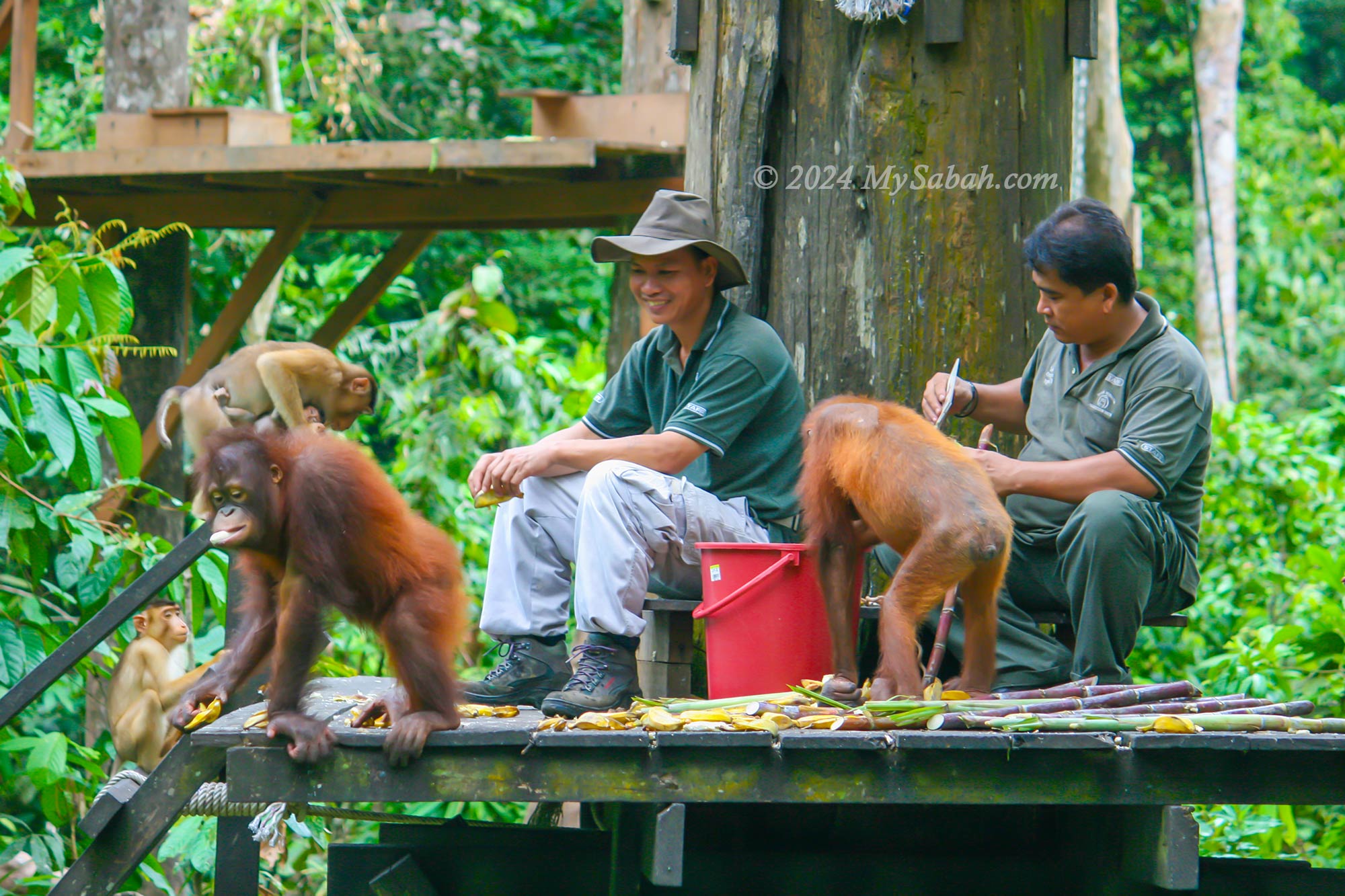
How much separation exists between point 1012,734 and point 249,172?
4175 mm

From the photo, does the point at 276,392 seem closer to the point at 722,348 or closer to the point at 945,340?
the point at 722,348

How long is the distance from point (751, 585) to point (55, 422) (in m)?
2.18

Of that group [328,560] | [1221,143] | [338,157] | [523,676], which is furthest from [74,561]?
[1221,143]

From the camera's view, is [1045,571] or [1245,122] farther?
[1245,122]

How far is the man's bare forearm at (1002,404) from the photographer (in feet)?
12.8

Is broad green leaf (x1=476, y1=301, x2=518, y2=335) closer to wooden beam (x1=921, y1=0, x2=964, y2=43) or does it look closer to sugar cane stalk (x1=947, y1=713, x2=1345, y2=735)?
wooden beam (x1=921, y1=0, x2=964, y2=43)

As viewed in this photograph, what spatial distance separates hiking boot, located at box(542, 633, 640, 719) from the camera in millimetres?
3273

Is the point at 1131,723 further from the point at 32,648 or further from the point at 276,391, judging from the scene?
the point at 276,391

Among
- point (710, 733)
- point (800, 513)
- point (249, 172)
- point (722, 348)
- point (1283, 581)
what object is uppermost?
point (249, 172)

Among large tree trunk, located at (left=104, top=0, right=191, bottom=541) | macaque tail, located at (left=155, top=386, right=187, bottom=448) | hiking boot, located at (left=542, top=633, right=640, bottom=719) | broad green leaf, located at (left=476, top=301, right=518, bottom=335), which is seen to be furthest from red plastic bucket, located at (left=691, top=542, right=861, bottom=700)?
broad green leaf, located at (left=476, top=301, right=518, bottom=335)

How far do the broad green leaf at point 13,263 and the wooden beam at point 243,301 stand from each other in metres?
1.92

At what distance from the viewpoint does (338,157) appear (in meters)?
5.53

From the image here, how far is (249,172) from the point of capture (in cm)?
568

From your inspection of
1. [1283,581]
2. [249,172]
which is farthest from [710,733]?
[1283,581]
